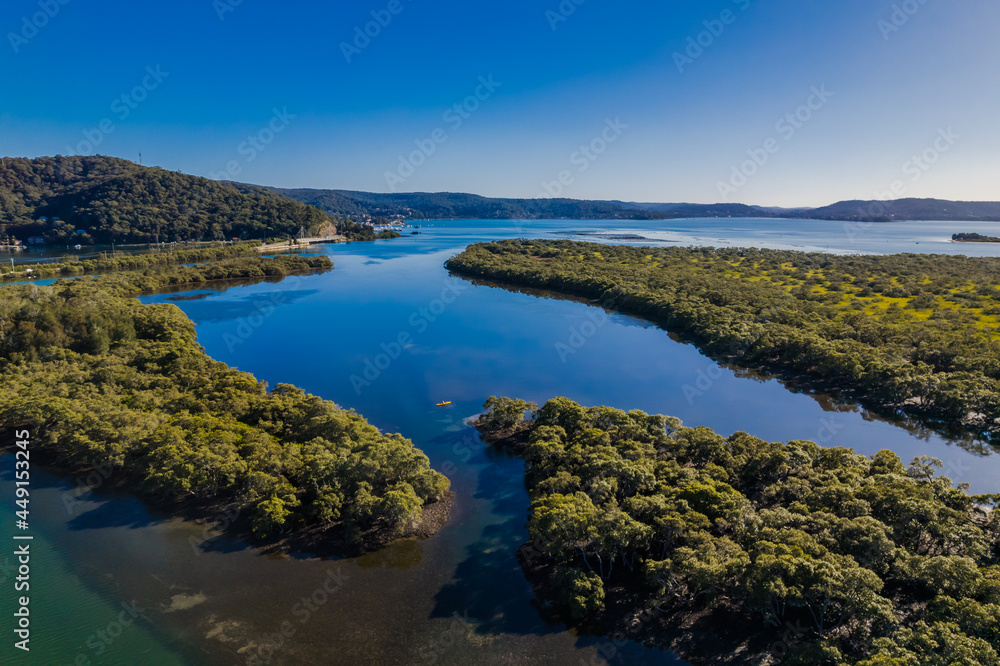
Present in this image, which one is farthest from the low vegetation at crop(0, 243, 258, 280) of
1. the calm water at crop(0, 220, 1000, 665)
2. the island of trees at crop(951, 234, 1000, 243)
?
the island of trees at crop(951, 234, 1000, 243)

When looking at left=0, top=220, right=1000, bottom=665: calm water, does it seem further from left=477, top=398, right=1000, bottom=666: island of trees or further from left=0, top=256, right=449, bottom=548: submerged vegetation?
left=477, top=398, right=1000, bottom=666: island of trees

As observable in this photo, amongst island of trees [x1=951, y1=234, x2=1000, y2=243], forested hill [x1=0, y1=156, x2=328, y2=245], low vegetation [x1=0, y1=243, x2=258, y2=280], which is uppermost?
forested hill [x1=0, y1=156, x2=328, y2=245]

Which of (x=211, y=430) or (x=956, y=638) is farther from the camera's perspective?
(x=211, y=430)

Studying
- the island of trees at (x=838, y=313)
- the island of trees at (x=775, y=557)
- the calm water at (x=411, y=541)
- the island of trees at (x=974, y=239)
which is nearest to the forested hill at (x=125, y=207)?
the island of trees at (x=838, y=313)

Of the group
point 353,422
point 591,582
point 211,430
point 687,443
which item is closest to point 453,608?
point 591,582

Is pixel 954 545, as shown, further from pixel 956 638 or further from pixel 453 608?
pixel 453 608

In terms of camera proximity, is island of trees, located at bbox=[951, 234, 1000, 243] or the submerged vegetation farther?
island of trees, located at bbox=[951, 234, 1000, 243]
